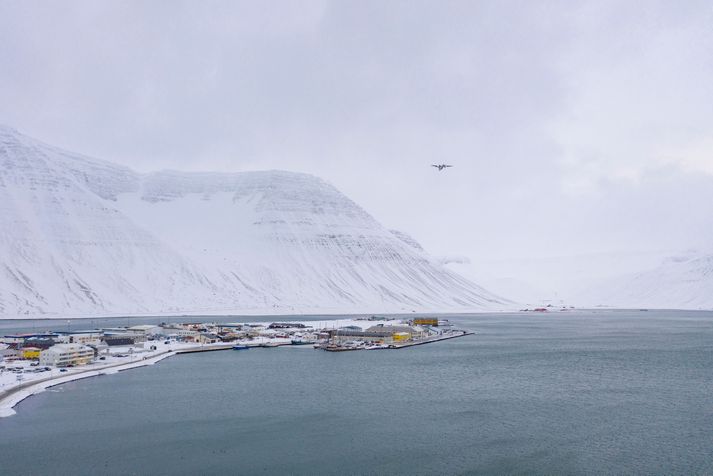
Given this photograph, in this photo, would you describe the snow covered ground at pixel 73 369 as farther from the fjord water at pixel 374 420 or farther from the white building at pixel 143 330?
the white building at pixel 143 330

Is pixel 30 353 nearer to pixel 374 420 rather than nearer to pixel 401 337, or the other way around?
pixel 374 420

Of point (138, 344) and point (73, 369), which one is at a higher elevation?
point (138, 344)

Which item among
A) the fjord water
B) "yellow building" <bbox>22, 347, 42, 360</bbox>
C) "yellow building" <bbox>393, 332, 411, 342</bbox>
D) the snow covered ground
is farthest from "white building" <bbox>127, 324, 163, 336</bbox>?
"yellow building" <bbox>393, 332, 411, 342</bbox>

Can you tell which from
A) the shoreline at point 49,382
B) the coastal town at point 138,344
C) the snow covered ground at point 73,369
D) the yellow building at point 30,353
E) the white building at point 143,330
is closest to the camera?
the shoreline at point 49,382

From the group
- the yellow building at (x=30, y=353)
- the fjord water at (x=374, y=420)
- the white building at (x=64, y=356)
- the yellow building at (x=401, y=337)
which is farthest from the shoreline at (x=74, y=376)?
the yellow building at (x=30, y=353)

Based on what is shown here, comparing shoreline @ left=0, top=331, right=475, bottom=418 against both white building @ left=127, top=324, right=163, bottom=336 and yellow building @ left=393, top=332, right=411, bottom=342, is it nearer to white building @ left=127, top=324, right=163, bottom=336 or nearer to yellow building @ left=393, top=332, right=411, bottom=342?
yellow building @ left=393, top=332, right=411, bottom=342

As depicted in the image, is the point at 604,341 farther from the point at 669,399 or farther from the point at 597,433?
the point at 597,433

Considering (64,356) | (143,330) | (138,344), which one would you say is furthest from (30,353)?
(143,330)
